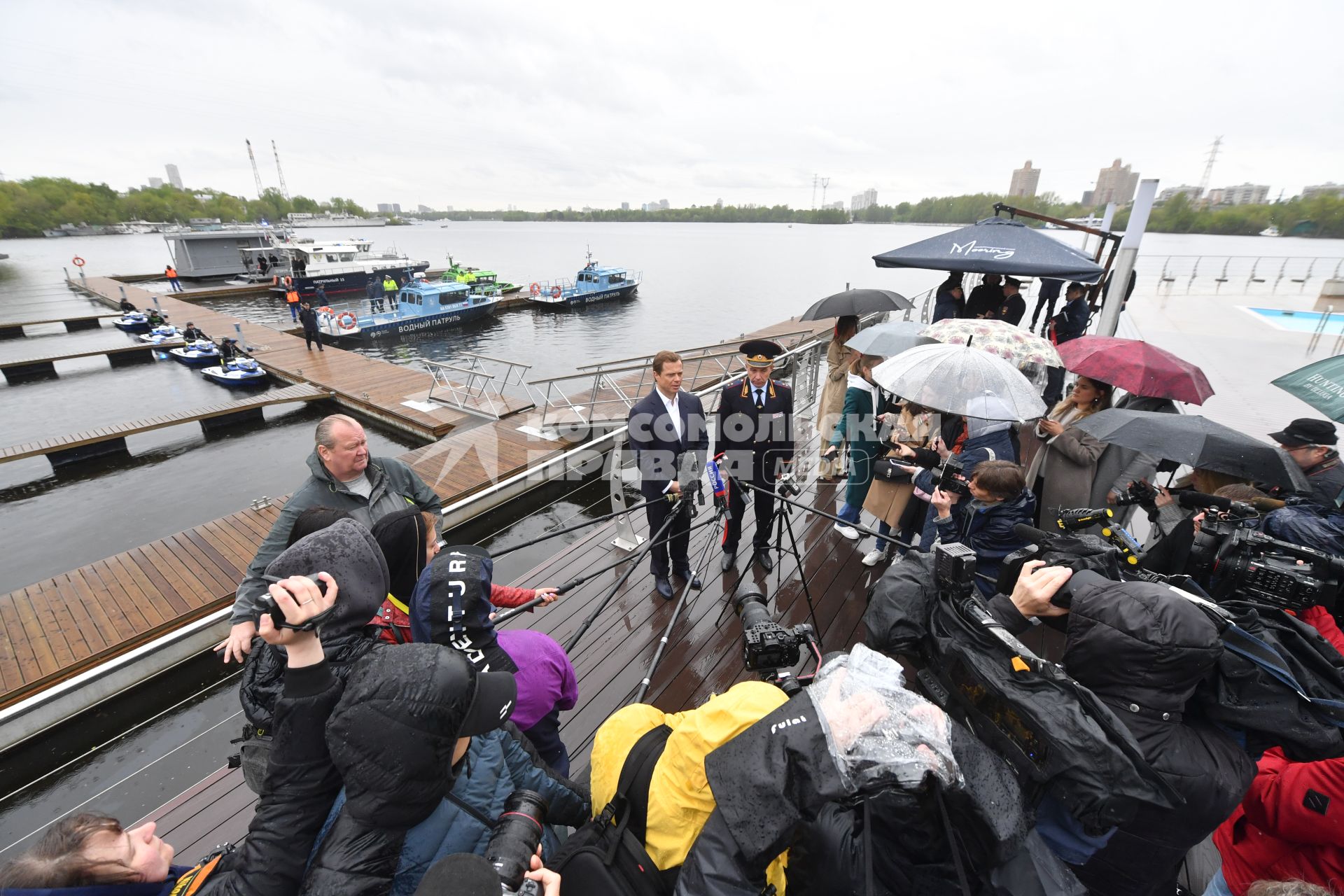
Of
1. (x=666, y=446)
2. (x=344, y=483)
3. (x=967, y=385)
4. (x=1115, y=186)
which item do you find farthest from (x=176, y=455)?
(x=1115, y=186)

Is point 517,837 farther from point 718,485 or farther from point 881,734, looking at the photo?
point 718,485

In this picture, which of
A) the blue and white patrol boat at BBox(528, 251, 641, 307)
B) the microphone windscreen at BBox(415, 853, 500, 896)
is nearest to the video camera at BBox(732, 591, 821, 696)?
the microphone windscreen at BBox(415, 853, 500, 896)

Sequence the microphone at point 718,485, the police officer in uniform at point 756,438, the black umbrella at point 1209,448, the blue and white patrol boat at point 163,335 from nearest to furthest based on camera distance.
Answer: the black umbrella at point 1209,448
the microphone at point 718,485
the police officer in uniform at point 756,438
the blue and white patrol boat at point 163,335

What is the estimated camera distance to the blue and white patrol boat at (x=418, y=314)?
25.1 meters

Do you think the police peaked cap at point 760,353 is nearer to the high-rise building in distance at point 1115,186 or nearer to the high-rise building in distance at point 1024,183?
the high-rise building in distance at point 1115,186

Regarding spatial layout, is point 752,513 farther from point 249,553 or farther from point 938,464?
point 249,553

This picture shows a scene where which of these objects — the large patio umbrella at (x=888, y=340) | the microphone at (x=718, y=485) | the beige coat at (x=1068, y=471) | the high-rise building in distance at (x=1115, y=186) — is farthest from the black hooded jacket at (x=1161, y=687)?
the high-rise building in distance at (x=1115, y=186)

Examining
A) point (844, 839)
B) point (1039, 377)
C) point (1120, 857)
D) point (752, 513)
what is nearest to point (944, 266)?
point (1039, 377)

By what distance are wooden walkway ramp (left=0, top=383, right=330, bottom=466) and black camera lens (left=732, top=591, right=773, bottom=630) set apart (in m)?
15.6

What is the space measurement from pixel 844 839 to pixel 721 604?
2522 millimetres

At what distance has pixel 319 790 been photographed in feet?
4.29

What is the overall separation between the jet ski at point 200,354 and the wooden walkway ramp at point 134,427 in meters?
7.13

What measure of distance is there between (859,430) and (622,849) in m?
3.50

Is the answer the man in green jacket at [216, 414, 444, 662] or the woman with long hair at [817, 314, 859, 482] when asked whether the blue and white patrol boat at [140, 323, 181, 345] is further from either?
the woman with long hair at [817, 314, 859, 482]
